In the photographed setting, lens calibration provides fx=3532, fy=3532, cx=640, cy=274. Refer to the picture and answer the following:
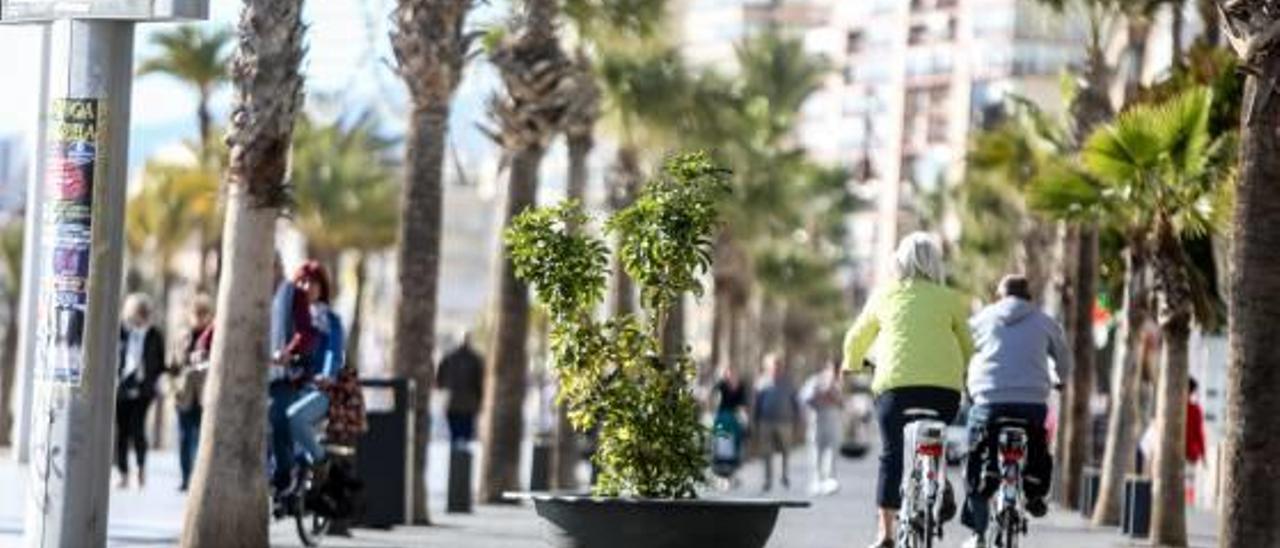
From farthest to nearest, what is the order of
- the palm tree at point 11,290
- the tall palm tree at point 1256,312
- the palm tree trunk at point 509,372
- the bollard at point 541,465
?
the palm tree at point 11,290, the bollard at point 541,465, the palm tree trunk at point 509,372, the tall palm tree at point 1256,312

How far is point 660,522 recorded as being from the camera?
546 inches

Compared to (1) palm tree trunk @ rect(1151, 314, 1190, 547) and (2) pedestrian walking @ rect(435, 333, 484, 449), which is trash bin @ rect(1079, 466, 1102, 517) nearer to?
(2) pedestrian walking @ rect(435, 333, 484, 449)

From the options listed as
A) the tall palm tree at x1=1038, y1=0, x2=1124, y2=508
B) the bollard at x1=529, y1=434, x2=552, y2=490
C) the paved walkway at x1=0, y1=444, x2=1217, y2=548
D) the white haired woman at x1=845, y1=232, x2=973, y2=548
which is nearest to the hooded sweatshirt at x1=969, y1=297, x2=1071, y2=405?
the white haired woman at x1=845, y1=232, x2=973, y2=548

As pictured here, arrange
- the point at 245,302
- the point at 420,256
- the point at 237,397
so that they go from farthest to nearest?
1. the point at 420,256
2. the point at 237,397
3. the point at 245,302

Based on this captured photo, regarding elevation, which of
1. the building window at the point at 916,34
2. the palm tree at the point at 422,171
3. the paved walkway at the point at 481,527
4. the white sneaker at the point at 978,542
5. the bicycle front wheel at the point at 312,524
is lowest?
the paved walkway at the point at 481,527

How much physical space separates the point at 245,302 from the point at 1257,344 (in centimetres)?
504

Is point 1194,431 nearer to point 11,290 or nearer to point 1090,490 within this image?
point 1090,490

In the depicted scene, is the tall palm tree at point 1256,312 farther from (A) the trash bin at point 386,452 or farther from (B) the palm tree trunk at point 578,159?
(B) the palm tree trunk at point 578,159

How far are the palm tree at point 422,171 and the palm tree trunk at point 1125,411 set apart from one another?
18.6 ft

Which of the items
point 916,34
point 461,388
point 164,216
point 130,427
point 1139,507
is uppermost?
point 916,34

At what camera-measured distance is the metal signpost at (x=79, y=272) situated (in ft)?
51.0

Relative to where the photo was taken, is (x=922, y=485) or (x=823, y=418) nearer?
(x=922, y=485)

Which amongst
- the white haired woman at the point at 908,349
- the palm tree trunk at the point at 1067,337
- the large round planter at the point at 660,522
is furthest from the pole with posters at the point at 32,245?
the large round planter at the point at 660,522

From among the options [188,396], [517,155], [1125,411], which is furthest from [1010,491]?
[517,155]
